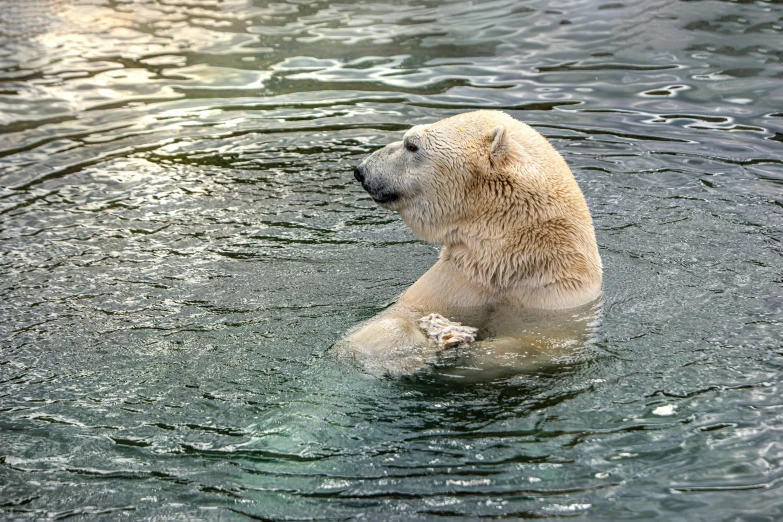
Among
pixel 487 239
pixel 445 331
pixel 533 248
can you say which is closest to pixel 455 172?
pixel 487 239

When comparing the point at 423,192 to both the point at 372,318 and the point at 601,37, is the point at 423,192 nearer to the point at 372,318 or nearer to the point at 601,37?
the point at 372,318

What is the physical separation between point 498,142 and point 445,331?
1041 millimetres

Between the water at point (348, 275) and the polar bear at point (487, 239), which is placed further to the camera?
the polar bear at point (487, 239)

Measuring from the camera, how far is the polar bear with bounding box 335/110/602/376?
15.3ft

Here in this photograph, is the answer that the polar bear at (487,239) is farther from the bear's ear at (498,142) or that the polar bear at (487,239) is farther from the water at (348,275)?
the water at (348,275)

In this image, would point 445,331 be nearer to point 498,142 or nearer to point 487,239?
point 487,239

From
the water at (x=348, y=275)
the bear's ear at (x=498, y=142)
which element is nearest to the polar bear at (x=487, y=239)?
the bear's ear at (x=498, y=142)

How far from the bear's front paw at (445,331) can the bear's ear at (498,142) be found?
92cm

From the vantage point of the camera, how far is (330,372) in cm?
455

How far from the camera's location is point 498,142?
4.71 meters

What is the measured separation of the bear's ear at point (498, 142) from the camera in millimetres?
4684

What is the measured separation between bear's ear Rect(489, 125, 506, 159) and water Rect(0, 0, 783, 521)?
3.80 ft

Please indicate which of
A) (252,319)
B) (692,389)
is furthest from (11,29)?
(692,389)

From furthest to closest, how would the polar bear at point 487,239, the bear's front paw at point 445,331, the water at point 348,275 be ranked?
1. the polar bear at point 487,239
2. the bear's front paw at point 445,331
3. the water at point 348,275
